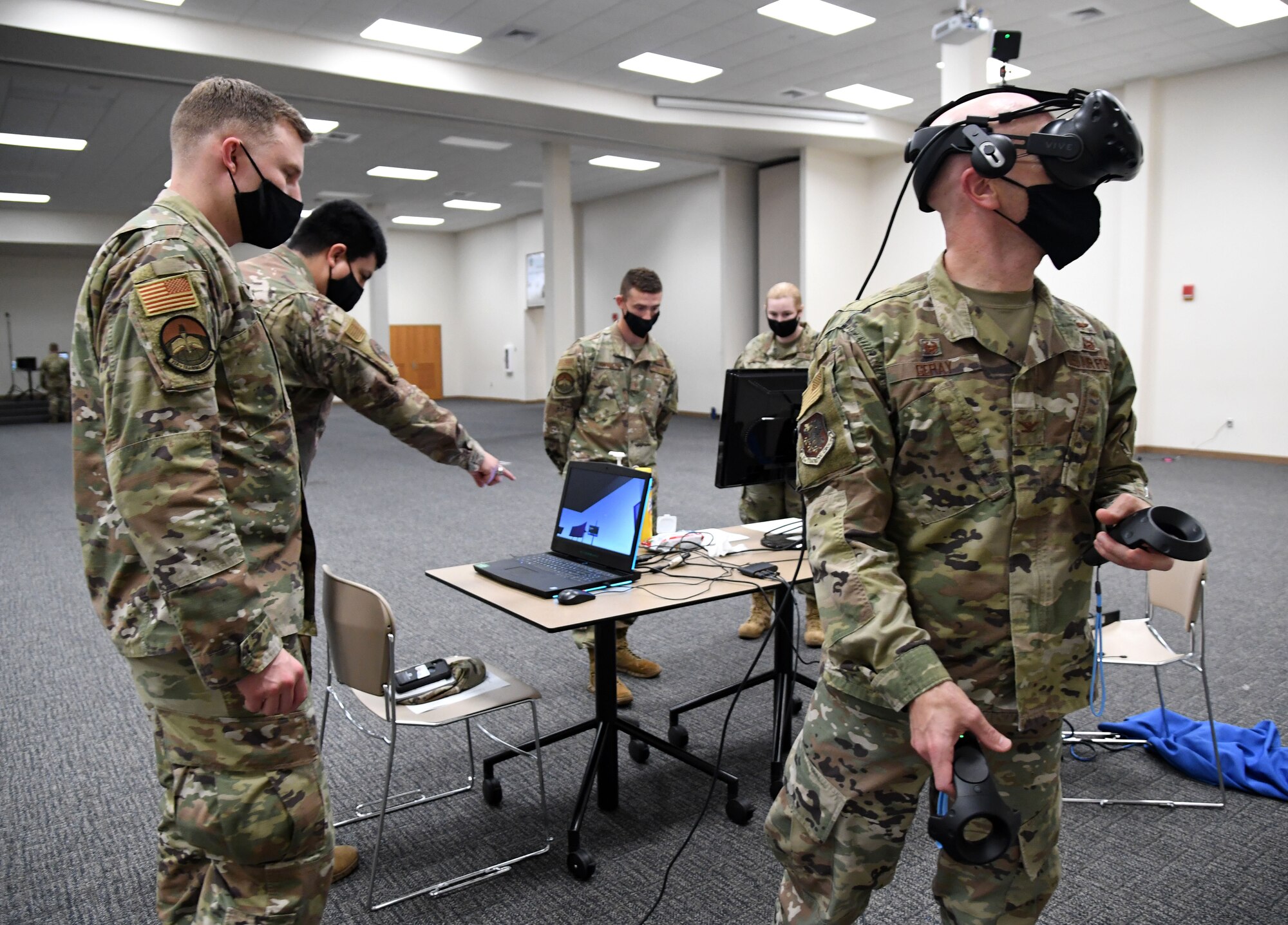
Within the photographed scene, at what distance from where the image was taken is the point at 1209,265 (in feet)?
30.6

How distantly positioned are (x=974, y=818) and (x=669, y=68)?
944 cm

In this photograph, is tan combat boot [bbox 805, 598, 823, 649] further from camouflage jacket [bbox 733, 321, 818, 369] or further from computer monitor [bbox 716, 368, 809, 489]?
camouflage jacket [bbox 733, 321, 818, 369]

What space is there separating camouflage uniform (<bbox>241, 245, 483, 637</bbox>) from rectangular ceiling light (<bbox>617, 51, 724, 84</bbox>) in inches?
294

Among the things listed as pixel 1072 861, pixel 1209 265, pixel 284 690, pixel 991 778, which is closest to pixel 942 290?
pixel 991 778

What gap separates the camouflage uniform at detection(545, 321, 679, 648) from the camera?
3.87 meters

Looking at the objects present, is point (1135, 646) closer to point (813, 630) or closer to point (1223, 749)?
point (1223, 749)

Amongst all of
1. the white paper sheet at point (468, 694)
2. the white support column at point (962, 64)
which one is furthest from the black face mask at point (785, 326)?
the white support column at point (962, 64)

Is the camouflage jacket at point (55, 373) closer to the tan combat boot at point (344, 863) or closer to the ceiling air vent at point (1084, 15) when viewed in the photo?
the ceiling air vent at point (1084, 15)

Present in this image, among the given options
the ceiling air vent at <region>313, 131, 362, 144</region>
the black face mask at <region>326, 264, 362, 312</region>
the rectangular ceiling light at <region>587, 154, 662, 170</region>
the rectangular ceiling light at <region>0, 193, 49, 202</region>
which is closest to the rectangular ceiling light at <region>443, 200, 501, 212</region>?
the rectangular ceiling light at <region>587, 154, 662, 170</region>

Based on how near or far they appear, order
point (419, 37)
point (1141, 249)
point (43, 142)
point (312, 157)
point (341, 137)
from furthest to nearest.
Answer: point (312, 157) → point (341, 137) → point (43, 142) → point (1141, 249) → point (419, 37)

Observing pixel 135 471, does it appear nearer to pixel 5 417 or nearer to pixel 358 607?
pixel 358 607

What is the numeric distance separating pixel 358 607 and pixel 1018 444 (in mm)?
1669

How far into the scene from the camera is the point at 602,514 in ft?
9.20

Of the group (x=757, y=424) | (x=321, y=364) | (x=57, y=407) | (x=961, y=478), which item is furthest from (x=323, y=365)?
(x=57, y=407)
